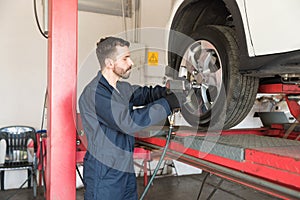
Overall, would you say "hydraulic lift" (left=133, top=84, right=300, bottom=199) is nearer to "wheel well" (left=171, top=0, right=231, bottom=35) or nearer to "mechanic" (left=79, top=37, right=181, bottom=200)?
"mechanic" (left=79, top=37, right=181, bottom=200)

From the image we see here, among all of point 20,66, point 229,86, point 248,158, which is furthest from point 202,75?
point 20,66

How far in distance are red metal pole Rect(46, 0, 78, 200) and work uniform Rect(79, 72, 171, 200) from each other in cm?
11

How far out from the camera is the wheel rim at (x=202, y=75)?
1.73 meters

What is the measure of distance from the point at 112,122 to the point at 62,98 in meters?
0.37

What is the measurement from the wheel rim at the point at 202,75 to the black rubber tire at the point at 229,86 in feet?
0.12

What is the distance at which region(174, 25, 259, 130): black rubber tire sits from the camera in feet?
5.22

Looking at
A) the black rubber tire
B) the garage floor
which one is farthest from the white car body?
the garage floor

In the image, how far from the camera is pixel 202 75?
73.3 inches

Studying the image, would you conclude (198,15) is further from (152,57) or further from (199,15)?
(152,57)

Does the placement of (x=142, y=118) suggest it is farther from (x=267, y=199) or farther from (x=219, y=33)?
(x=267, y=199)

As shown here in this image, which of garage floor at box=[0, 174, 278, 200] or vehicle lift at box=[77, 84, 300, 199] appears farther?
garage floor at box=[0, 174, 278, 200]

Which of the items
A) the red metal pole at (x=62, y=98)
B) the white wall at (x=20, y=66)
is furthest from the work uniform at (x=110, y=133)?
the white wall at (x=20, y=66)

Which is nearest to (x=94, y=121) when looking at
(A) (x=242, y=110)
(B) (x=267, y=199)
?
(A) (x=242, y=110)

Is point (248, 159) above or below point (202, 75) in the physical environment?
below
